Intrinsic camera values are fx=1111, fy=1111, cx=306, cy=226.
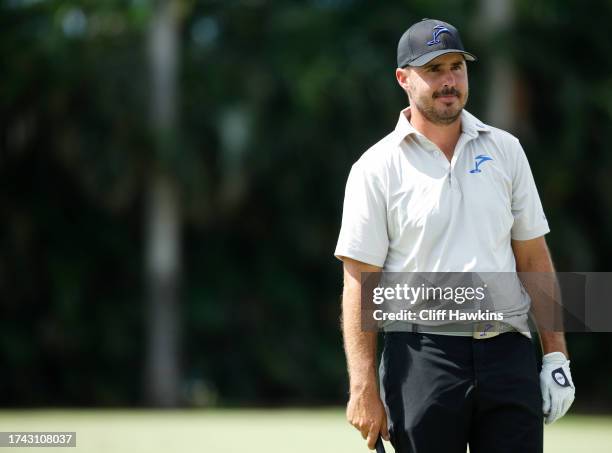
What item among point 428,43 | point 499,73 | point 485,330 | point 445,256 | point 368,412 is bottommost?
point 368,412

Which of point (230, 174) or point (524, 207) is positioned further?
point (230, 174)

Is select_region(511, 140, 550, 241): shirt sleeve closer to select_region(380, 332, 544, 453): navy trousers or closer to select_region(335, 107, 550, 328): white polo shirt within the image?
select_region(335, 107, 550, 328): white polo shirt

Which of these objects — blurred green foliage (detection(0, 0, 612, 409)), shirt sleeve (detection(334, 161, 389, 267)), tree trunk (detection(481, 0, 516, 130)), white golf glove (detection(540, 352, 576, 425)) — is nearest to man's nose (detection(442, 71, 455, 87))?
shirt sleeve (detection(334, 161, 389, 267))

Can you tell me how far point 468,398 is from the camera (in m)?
3.78

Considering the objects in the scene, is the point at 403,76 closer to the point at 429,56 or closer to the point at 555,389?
the point at 429,56

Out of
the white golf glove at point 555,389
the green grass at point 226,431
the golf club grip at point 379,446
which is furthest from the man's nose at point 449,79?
the green grass at point 226,431

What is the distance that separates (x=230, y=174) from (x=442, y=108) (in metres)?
13.2

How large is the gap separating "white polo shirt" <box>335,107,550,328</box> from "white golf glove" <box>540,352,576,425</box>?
225 millimetres

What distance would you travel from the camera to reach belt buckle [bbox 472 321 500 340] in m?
3.84

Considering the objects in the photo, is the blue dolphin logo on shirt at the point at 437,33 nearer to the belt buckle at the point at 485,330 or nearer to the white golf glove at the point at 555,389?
the belt buckle at the point at 485,330

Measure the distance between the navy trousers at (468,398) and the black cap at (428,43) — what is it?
99 cm

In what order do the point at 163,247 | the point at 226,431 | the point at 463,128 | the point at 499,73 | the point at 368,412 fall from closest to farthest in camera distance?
the point at 368,412, the point at 463,128, the point at 226,431, the point at 163,247, the point at 499,73

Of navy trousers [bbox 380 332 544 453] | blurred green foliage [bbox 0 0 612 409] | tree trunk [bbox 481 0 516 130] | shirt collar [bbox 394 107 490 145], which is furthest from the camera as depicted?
tree trunk [bbox 481 0 516 130]

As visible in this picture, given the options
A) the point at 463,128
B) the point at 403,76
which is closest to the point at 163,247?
the point at 403,76
